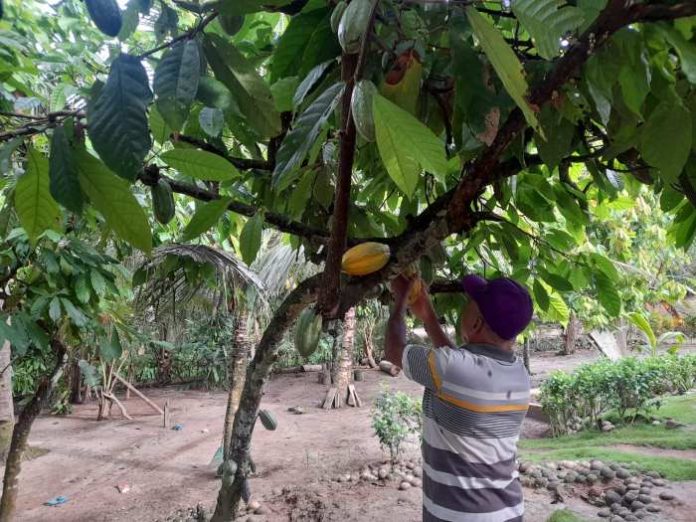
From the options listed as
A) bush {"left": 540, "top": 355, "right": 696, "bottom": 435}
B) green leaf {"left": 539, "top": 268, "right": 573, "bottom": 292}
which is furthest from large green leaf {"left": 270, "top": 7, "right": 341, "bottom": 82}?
bush {"left": 540, "top": 355, "right": 696, "bottom": 435}

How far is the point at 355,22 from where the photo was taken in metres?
0.56

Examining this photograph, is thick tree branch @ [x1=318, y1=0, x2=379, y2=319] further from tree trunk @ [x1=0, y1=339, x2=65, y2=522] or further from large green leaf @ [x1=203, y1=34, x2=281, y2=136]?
tree trunk @ [x1=0, y1=339, x2=65, y2=522]

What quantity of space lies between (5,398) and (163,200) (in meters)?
3.38

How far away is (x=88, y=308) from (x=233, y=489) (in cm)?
123

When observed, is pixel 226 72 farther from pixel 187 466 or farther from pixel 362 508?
pixel 187 466

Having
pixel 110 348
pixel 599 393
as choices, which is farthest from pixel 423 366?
pixel 599 393

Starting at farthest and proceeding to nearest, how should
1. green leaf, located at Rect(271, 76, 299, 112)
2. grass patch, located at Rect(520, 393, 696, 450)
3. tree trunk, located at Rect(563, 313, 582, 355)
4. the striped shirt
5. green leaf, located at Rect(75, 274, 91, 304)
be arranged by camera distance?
tree trunk, located at Rect(563, 313, 582, 355)
grass patch, located at Rect(520, 393, 696, 450)
green leaf, located at Rect(75, 274, 91, 304)
the striped shirt
green leaf, located at Rect(271, 76, 299, 112)

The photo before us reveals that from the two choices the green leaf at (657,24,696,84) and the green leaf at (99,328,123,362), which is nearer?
the green leaf at (657,24,696,84)

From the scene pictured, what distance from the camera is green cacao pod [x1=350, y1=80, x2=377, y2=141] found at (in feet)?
1.86

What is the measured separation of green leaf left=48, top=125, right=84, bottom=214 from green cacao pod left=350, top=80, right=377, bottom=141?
378 mm

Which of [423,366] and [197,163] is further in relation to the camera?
[423,366]

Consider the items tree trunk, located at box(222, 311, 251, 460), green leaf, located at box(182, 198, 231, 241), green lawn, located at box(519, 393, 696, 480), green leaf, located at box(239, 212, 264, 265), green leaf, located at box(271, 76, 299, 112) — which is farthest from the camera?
tree trunk, located at box(222, 311, 251, 460)

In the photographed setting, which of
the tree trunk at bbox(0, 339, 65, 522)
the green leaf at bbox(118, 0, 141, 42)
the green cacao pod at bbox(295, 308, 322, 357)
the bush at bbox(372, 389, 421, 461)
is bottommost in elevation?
the bush at bbox(372, 389, 421, 461)

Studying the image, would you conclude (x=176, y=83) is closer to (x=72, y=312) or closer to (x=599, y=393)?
(x=72, y=312)
